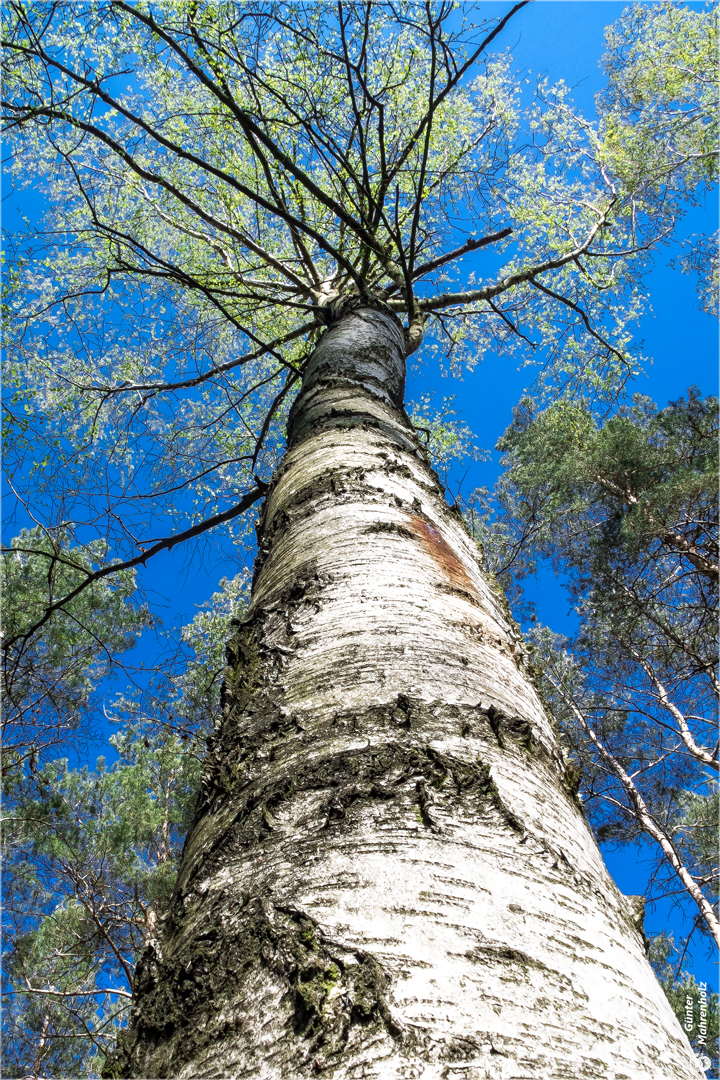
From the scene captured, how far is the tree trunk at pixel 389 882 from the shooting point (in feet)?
1.57

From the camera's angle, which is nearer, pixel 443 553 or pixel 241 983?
pixel 241 983

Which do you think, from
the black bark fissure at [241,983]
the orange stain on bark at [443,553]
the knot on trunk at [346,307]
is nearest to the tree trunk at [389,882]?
the black bark fissure at [241,983]

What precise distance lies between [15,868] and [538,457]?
11431 millimetres

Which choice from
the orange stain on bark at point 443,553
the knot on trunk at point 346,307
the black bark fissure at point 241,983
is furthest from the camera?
the knot on trunk at point 346,307

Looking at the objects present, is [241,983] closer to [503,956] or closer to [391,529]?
[503,956]

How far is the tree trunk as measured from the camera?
48 cm

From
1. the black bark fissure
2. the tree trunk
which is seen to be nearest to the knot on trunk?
the tree trunk

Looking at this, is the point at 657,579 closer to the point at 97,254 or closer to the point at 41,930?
the point at 97,254

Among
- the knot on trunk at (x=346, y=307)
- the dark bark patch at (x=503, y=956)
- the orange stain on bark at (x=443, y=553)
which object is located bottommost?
the dark bark patch at (x=503, y=956)

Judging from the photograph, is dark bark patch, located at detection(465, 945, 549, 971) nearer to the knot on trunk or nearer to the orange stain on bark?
the orange stain on bark

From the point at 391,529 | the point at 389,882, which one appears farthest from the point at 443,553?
the point at 389,882

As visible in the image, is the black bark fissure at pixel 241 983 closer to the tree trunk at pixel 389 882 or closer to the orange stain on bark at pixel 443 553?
the tree trunk at pixel 389 882

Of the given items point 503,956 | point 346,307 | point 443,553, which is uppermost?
point 346,307

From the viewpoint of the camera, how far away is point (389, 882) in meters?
0.58
